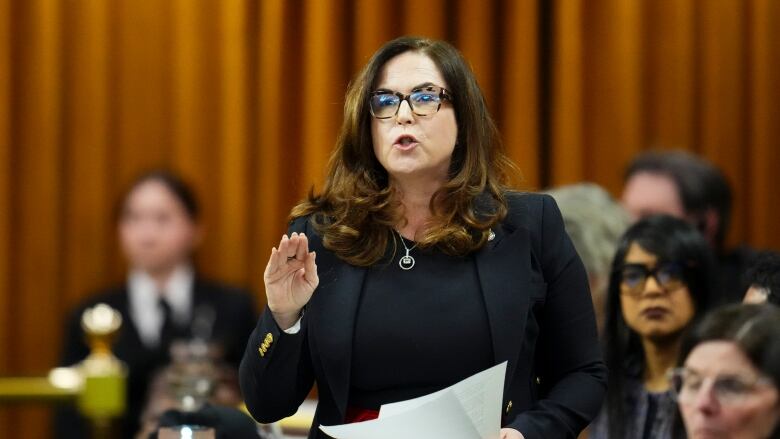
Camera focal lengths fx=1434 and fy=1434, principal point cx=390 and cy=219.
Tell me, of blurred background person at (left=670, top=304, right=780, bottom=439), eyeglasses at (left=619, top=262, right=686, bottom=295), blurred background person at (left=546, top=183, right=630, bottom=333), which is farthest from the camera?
blurred background person at (left=546, top=183, right=630, bottom=333)

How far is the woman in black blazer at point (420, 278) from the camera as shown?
8.87ft

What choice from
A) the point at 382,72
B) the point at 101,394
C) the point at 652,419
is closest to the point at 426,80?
the point at 382,72

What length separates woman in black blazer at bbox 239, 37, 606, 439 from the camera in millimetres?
2705

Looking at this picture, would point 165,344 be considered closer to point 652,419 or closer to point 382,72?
point 652,419

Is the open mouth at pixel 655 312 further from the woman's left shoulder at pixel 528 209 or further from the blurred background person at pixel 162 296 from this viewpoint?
the blurred background person at pixel 162 296

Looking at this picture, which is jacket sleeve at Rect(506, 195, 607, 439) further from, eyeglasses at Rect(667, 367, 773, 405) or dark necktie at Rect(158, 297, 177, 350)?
dark necktie at Rect(158, 297, 177, 350)

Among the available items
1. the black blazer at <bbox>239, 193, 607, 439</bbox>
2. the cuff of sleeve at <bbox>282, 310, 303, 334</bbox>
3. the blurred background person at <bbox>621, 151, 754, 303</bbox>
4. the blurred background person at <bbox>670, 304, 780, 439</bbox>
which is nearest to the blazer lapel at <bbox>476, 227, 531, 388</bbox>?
the black blazer at <bbox>239, 193, 607, 439</bbox>

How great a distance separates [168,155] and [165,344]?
0.90 metres

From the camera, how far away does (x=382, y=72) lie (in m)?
2.89

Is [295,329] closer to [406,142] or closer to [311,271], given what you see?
[311,271]

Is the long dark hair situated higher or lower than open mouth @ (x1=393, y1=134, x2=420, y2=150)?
lower

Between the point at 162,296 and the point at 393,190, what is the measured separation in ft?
8.92

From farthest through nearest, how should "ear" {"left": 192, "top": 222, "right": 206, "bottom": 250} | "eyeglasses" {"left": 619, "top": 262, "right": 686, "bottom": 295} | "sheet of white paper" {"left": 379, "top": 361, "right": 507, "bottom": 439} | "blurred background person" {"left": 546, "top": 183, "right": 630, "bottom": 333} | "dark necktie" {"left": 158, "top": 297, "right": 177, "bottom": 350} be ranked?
1. "ear" {"left": 192, "top": 222, "right": 206, "bottom": 250}
2. "dark necktie" {"left": 158, "top": 297, "right": 177, "bottom": 350}
3. "blurred background person" {"left": 546, "top": 183, "right": 630, "bottom": 333}
4. "eyeglasses" {"left": 619, "top": 262, "right": 686, "bottom": 295}
5. "sheet of white paper" {"left": 379, "top": 361, "right": 507, "bottom": 439}

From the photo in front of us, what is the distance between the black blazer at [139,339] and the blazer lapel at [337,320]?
2.39m
